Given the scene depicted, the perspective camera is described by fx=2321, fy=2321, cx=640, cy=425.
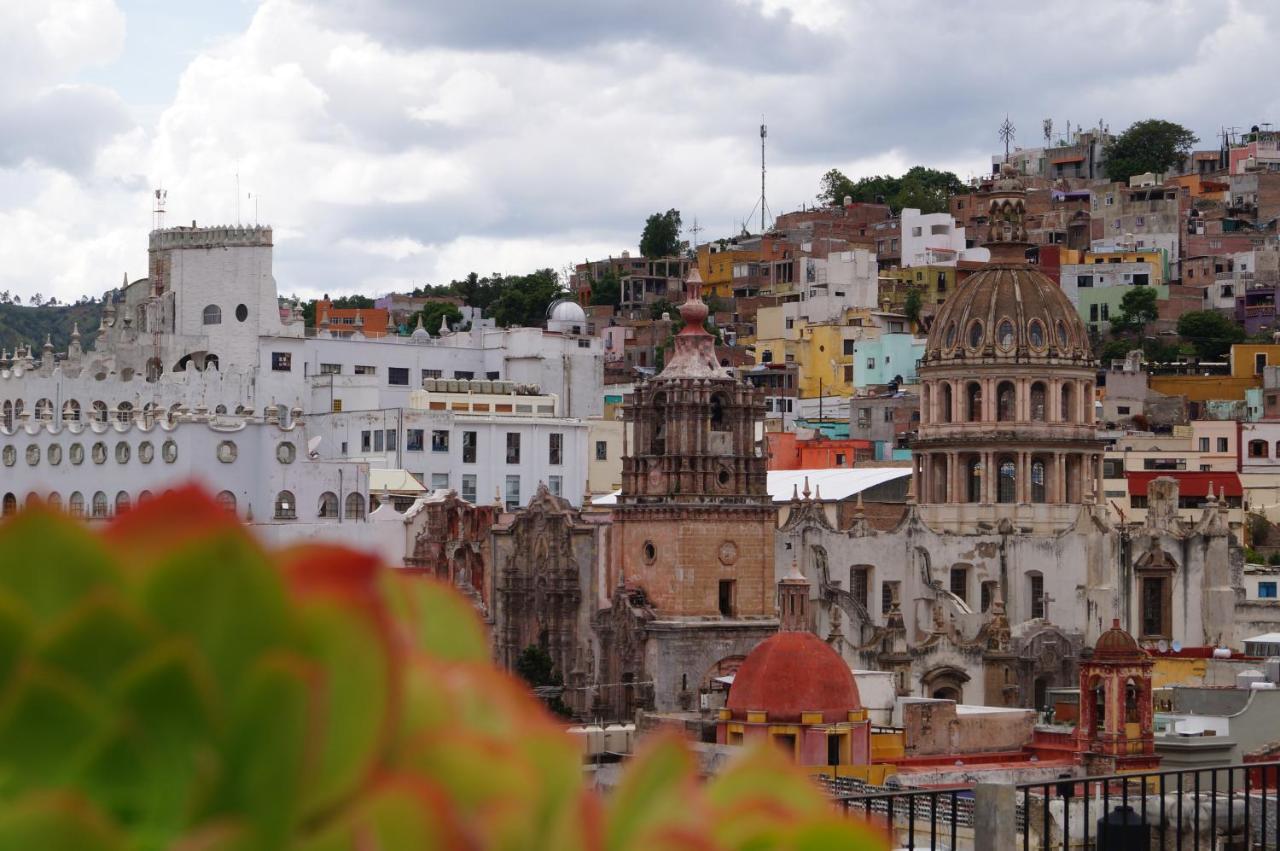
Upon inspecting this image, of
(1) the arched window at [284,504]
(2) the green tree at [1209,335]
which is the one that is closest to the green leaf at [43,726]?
(1) the arched window at [284,504]

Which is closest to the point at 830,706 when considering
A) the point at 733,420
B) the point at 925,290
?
the point at 733,420

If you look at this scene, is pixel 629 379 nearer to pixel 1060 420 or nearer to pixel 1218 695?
pixel 1060 420

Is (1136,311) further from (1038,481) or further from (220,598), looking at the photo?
(220,598)

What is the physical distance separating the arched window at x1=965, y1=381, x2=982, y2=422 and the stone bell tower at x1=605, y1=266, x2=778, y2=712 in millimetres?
14223

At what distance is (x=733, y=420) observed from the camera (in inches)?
2549

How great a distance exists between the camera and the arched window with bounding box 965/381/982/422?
77375 mm

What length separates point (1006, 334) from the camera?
76812 mm

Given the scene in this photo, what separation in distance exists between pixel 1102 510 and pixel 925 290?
56.3 meters

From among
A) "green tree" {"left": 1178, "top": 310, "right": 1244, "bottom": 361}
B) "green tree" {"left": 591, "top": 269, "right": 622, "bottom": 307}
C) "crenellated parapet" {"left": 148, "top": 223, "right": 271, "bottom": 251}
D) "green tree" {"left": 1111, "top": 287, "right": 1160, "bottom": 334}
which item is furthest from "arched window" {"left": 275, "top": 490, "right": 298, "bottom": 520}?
"green tree" {"left": 591, "top": 269, "right": 622, "bottom": 307}

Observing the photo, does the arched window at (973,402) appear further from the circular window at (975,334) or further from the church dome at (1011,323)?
the circular window at (975,334)

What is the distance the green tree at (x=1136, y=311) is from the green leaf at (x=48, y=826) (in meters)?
126

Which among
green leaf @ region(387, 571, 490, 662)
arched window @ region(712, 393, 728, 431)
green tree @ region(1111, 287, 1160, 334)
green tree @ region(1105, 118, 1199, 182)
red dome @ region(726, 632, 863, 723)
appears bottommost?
red dome @ region(726, 632, 863, 723)

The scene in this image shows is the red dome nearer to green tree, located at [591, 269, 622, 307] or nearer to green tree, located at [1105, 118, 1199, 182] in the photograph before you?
green tree, located at [591, 269, 622, 307]

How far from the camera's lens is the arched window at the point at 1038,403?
252 ft
